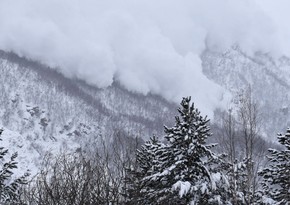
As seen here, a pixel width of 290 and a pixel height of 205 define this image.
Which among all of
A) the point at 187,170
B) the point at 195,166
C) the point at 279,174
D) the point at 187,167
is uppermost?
the point at 279,174

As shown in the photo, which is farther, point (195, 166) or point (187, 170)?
point (195, 166)

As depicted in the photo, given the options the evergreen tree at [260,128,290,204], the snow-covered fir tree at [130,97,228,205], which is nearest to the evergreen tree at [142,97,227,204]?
the snow-covered fir tree at [130,97,228,205]

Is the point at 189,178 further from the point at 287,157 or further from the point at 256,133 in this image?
the point at 287,157

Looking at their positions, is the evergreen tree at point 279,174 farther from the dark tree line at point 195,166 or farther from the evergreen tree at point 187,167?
the evergreen tree at point 187,167

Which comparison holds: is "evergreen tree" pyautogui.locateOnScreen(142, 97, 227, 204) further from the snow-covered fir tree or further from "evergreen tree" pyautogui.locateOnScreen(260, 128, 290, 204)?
"evergreen tree" pyautogui.locateOnScreen(260, 128, 290, 204)

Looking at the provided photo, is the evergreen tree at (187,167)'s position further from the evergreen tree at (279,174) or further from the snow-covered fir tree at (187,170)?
the evergreen tree at (279,174)

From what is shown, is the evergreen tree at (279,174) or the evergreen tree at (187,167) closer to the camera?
the evergreen tree at (187,167)

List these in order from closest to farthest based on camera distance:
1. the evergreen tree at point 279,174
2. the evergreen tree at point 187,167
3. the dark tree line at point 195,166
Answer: the dark tree line at point 195,166, the evergreen tree at point 187,167, the evergreen tree at point 279,174

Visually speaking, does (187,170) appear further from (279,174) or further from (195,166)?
(279,174)

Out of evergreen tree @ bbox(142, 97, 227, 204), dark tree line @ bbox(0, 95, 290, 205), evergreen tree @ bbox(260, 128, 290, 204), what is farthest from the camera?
evergreen tree @ bbox(260, 128, 290, 204)

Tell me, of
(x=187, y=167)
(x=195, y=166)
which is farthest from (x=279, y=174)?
(x=187, y=167)

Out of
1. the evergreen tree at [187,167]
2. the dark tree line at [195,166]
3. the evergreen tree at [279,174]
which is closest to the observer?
the dark tree line at [195,166]

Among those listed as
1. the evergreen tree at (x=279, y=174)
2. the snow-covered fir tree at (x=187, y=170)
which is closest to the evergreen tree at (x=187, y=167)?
the snow-covered fir tree at (x=187, y=170)

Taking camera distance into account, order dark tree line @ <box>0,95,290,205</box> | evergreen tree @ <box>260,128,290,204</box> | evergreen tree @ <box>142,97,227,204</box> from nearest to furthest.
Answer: dark tree line @ <box>0,95,290,205</box>, evergreen tree @ <box>142,97,227,204</box>, evergreen tree @ <box>260,128,290,204</box>
